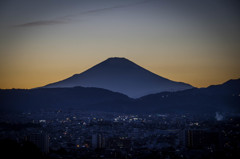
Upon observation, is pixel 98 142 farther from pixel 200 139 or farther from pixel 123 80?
pixel 123 80

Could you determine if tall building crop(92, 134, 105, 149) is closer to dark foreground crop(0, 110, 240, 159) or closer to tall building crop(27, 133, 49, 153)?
dark foreground crop(0, 110, 240, 159)

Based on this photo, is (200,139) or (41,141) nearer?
(41,141)

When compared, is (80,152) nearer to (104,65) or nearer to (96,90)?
(96,90)

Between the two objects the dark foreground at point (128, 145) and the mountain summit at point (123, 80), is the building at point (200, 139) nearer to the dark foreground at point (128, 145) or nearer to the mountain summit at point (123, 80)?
the dark foreground at point (128, 145)

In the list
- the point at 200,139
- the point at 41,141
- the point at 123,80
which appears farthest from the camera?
the point at 123,80

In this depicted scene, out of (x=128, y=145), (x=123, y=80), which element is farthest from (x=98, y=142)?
(x=123, y=80)

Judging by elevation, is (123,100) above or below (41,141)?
above
